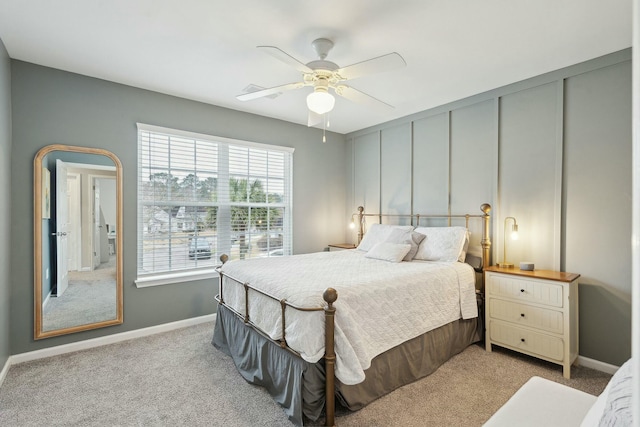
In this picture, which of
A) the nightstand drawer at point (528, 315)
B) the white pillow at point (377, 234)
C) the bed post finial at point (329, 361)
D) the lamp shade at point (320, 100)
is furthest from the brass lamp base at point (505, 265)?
the lamp shade at point (320, 100)

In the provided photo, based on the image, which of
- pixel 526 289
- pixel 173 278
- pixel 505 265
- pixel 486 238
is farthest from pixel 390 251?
pixel 173 278

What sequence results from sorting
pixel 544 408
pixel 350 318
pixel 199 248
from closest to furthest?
pixel 544 408, pixel 350 318, pixel 199 248

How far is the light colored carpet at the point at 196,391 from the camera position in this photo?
199cm

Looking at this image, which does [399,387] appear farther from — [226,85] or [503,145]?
[226,85]

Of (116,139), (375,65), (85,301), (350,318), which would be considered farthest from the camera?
(116,139)

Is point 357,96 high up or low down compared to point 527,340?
up

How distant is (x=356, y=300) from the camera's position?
2.10 metres

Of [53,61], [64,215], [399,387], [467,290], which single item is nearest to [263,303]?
[399,387]

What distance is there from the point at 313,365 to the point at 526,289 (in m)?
Answer: 2.04

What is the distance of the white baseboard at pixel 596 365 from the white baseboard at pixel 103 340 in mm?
3753

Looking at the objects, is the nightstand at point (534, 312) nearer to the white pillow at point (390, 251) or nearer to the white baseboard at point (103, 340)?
the white pillow at point (390, 251)

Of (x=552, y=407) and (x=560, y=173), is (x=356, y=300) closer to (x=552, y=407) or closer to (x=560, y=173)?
(x=552, y=407)

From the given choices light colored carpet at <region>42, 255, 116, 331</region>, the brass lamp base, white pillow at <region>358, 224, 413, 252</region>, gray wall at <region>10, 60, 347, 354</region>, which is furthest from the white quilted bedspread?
light colored carpet at <region>42, 255, 116, 331</region>

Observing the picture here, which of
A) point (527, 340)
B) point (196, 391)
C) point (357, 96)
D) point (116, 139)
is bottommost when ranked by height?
point (196, 391)
